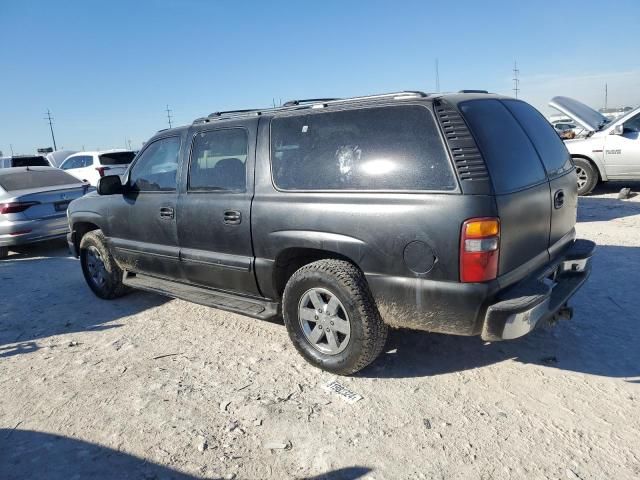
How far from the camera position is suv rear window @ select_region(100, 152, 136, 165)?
13.4 meters

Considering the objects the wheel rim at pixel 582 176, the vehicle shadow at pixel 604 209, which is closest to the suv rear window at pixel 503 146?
the vehicle shadow at pixel 604 209

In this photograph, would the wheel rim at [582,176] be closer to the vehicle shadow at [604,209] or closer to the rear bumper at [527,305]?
the vehicle shadow at [604,209]

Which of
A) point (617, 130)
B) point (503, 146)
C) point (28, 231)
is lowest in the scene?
point (28, 231)

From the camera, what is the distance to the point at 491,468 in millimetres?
2336

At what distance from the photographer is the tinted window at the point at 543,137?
3285 mm

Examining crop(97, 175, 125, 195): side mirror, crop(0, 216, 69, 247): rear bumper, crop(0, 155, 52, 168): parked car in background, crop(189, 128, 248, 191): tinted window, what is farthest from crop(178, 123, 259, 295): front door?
crop(0, 155, 52, 168): parked car in background

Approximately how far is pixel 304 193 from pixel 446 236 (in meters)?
1.09

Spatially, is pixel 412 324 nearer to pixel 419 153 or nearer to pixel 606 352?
pixel 419 153

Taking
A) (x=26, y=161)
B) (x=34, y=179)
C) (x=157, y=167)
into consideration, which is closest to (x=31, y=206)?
(x=34, y=179)

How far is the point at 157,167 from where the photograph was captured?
4.52m

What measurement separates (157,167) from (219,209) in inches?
46.1

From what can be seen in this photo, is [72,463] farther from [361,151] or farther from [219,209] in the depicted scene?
[361,151]

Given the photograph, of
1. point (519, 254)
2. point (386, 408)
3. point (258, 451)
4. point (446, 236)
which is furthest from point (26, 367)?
point (519, 254)

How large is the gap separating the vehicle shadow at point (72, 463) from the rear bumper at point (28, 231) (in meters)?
5.38
